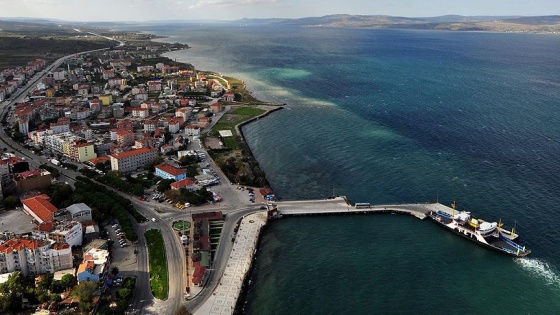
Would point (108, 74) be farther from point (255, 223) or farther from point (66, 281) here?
point (66, 281)

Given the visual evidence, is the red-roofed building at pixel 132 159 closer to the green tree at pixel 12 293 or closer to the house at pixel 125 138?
the house at pixel 125 138

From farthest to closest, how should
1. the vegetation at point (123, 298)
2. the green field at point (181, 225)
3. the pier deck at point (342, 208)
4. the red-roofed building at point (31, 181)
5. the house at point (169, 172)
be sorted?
the house at point (169, 172), the red-roofed building at point (31, 181), the pier deck at point (342, 208), the green field at point (181, 225), the vegetation at point (123, 298)

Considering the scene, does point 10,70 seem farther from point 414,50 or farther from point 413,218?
point 414,50

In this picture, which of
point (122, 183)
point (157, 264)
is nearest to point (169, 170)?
point (122, 183)

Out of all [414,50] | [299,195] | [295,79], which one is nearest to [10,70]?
[295,79]

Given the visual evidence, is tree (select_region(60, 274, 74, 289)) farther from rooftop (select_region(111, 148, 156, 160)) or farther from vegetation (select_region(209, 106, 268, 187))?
rooftop (select_region(111, 148, 156, 160))

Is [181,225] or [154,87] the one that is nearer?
[181,225]

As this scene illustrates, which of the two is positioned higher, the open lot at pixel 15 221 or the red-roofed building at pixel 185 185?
the red-roofed building at pixel 185 185

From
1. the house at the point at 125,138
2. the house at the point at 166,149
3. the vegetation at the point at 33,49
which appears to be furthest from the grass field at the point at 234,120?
the vegetation at the point at 33,49
